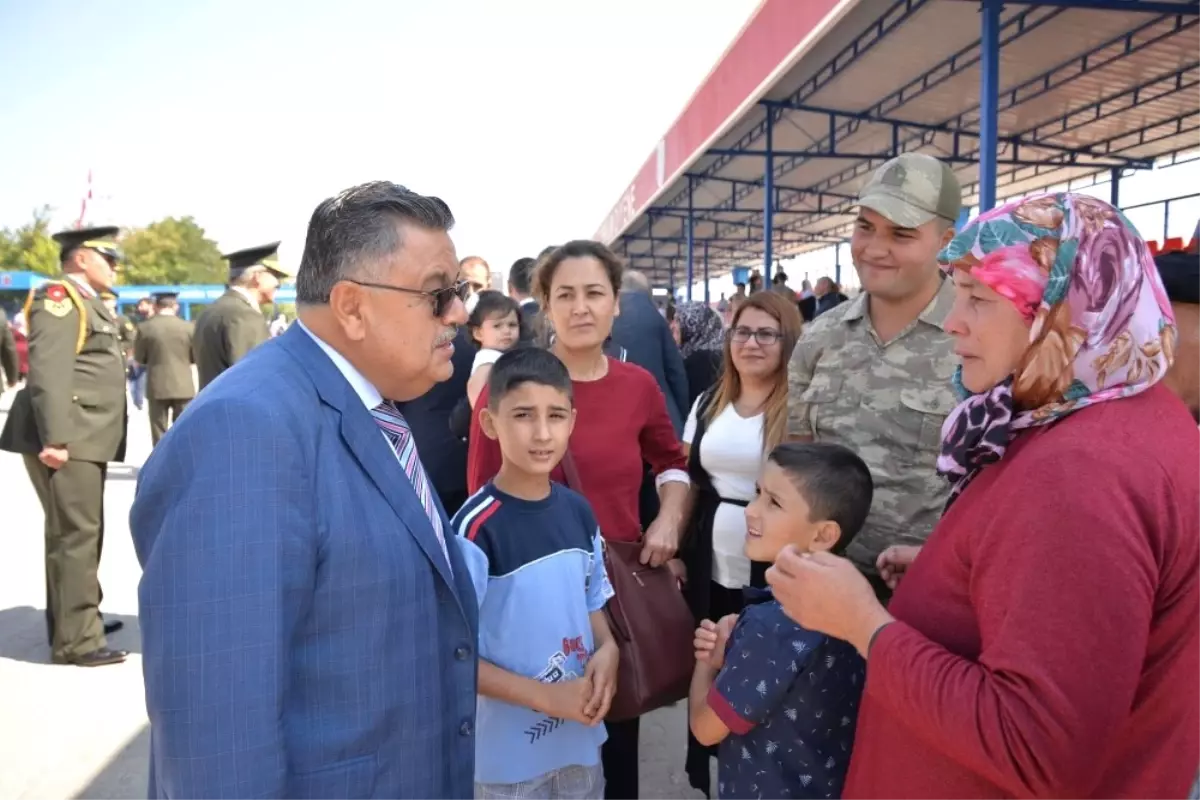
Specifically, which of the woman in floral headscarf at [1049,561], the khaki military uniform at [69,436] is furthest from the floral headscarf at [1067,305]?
the khaki military uniform at [69,436]

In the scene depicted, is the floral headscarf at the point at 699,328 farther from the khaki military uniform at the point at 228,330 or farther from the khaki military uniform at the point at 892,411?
the khaki military uniform at the point at 228,330

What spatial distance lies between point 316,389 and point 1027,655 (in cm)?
98

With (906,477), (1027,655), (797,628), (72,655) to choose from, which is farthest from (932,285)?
(72,655)

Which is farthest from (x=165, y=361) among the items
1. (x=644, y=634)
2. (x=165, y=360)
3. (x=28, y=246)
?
(x=28, y=246)

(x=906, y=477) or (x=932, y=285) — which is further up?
(x=932, y=285)

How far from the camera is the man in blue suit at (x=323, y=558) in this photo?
937 millimetres

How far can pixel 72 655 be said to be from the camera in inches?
160

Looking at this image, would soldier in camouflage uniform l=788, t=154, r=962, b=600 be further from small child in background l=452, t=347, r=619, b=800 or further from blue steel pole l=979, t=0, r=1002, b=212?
blue steel pole l=979, t=0, r=1002, b=212

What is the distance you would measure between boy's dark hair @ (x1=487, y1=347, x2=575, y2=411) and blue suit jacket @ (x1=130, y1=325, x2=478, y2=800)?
0.94 metres

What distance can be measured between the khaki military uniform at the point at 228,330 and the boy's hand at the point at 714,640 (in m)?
5.00

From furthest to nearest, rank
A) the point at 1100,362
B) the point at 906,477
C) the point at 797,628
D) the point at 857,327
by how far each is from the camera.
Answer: the point at 857,327
the point at 906,477
the point at 797,628
the point at 1100,362

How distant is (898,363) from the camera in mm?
2158

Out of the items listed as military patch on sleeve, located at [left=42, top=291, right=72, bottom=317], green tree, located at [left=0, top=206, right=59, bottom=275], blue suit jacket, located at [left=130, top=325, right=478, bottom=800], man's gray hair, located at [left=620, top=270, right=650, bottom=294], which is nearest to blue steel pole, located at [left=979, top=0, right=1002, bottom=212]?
man's gray hair, located at [left=620, top=270, right=650, bottom=294]

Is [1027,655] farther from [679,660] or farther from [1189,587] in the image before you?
[679,660]
